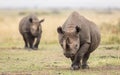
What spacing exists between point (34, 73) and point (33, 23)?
34.0 feet

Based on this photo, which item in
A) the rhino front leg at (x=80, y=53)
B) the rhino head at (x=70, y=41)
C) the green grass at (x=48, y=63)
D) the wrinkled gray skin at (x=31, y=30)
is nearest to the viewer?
the rhino head at (x=70, y=41)

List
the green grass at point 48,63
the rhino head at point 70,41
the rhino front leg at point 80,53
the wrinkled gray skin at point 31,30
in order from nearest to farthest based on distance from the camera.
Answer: the rhino head at point 70,41 → the rhino front leg at point 80,53 → the green grass at point 48,63 → the wrinkled gray skin at point 31,30

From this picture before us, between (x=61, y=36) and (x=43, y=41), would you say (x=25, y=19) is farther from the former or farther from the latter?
(x=61, y=36)

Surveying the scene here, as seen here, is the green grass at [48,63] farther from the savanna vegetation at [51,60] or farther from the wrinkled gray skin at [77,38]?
the wrinkled gray skin at [77,38]

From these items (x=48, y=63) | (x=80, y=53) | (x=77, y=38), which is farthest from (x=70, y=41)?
(x=48, y=63)

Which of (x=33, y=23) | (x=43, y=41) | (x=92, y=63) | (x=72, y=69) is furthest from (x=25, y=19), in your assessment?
(x=72, y=69)

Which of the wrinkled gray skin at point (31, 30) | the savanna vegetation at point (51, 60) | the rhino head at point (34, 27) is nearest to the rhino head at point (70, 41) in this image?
the savanna vegetation at point (51, 60)

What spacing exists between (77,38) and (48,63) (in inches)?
131

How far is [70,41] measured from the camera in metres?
15.1

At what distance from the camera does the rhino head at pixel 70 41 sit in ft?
49.1

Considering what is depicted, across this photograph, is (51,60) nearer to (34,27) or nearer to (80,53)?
(80,53)

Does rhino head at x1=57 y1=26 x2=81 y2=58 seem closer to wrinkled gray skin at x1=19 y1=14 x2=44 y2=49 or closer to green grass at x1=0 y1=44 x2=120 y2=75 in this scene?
green grass at x1=0 y1=44 x2=120 y2=75

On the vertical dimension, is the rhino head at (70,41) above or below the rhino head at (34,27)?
above

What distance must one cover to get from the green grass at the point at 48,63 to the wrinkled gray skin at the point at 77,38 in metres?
0.43
